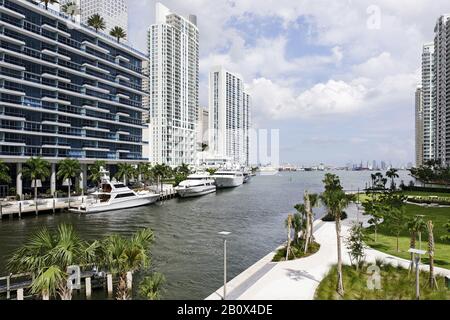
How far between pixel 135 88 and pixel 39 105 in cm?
3945

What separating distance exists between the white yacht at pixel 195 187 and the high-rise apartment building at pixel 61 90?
2231 centimetres

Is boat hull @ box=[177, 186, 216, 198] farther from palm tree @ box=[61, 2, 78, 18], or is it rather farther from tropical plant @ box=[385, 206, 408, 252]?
tropical plant @ box=[385, 206, 408, 252]

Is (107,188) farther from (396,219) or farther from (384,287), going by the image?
(384,287)

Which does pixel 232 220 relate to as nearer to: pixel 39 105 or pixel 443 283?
pixel 443 283

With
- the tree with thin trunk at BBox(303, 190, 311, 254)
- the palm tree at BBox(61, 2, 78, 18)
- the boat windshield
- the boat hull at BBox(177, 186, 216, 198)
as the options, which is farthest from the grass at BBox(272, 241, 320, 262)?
the palm tree at BBox(61, 2, 78, 18)

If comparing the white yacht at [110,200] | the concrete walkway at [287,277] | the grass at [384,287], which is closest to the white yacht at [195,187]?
the white yacht at [110,200]

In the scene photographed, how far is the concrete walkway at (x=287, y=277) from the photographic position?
22500 mm

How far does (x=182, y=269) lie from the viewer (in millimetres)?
33375

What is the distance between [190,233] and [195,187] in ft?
190

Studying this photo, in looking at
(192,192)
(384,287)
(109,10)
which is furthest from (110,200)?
(109,10)

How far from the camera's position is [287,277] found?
26406 millimetres

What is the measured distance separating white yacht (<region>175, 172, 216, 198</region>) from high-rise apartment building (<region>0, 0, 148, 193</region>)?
22306 mm

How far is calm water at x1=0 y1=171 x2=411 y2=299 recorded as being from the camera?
1253 inches
